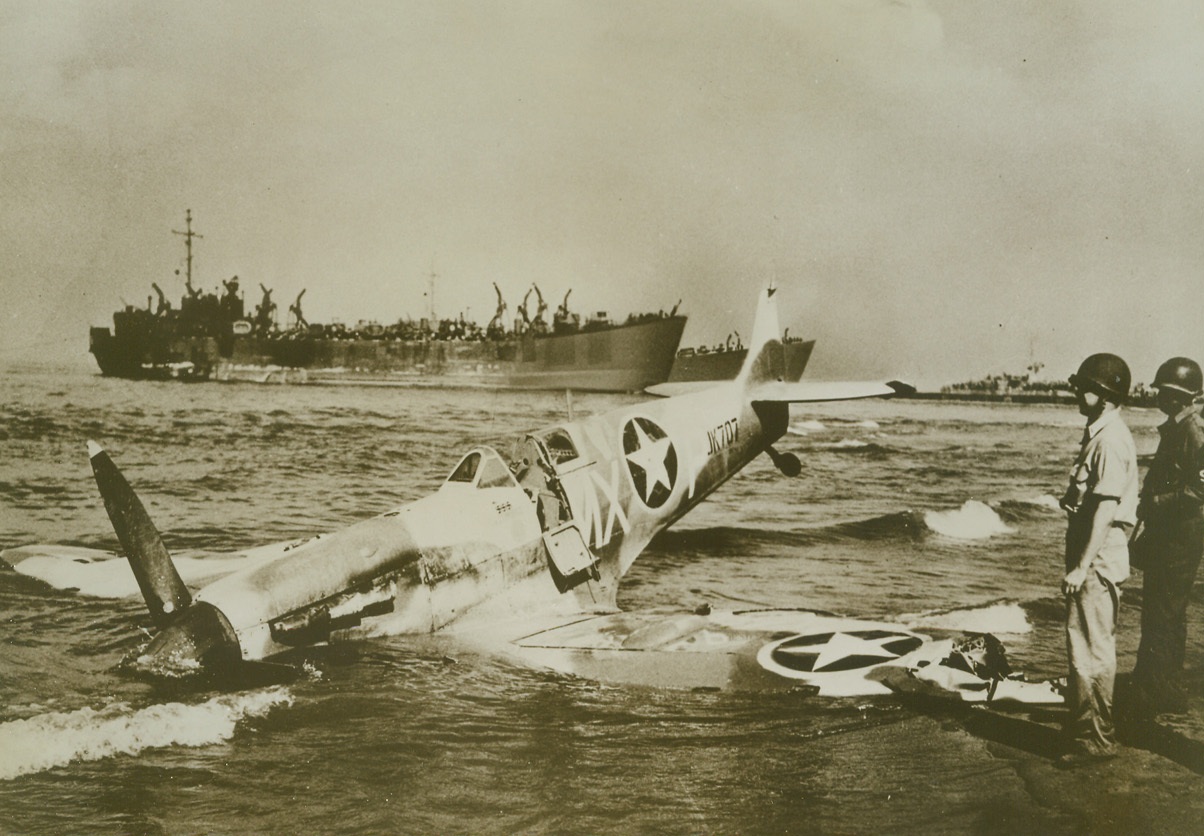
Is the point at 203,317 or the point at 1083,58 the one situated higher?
the point at 1083,58

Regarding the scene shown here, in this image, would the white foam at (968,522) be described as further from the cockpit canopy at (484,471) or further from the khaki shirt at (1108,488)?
the cockpit canopy at (484,471)

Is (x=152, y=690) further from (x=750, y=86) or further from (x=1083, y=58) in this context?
(x=1083, y=58)

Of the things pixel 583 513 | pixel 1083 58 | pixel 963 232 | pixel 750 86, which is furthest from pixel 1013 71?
pixel 583 513

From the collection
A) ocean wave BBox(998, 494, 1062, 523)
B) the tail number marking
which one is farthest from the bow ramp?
ocean wave BBox(998, 494, 1062, 523)

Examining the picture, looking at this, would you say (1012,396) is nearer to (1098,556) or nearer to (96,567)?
(1098,556)

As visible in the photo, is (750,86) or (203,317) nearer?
(750,86)

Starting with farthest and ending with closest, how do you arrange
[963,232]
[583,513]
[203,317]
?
[203,317]
[963,232]
[583,513]
